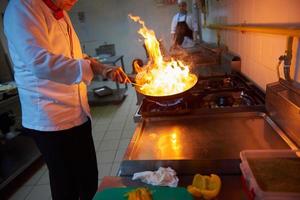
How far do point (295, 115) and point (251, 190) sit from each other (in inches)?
14.7

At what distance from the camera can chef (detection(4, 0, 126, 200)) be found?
3.12 feet

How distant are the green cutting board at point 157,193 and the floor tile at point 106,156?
1.76 metres

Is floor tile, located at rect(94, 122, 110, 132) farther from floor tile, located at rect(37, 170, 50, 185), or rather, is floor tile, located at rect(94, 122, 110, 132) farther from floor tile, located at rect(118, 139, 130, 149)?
floor tile, located at rect(37, 170, 50, 185)

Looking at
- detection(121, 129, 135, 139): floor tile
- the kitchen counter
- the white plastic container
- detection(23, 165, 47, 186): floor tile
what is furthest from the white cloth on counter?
detection(121, 129, 135, 139): floor tile

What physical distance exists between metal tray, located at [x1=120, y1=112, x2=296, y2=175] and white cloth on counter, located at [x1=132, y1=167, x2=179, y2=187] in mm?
36

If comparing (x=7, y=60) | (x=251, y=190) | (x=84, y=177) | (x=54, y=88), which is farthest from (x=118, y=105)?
(x=251, y=190)

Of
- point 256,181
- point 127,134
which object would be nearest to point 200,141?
point 256,181

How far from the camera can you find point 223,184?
691mm

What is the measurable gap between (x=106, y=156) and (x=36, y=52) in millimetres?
1718

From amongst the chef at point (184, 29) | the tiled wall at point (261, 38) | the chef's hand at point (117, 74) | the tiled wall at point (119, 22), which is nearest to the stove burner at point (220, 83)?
the tiled wall at point (261, 38)

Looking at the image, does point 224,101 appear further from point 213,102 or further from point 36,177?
point 36,177

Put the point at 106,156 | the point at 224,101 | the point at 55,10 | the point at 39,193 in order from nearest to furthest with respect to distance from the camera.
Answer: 1. the point at 55,10
2. the point at 224,101
3. the point at 39,193
4. the point at 106,156

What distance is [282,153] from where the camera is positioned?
0.69 m

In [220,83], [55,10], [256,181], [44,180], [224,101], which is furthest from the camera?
[44,180]
